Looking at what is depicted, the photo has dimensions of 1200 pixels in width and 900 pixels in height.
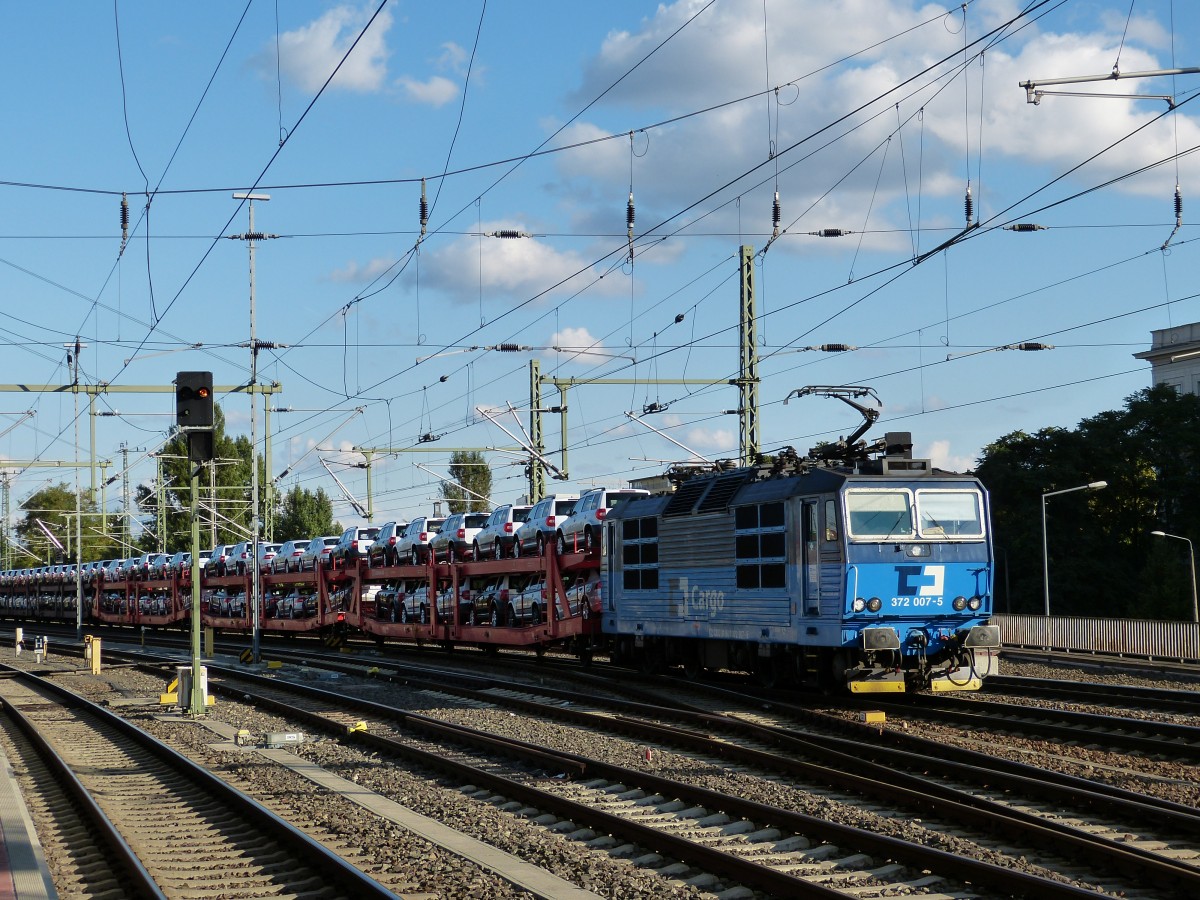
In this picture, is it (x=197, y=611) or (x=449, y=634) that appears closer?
(x=197, y=611)

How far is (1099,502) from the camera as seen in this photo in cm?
7231

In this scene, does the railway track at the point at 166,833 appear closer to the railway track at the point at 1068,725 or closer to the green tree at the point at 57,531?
the railway track at the point at 1068,725

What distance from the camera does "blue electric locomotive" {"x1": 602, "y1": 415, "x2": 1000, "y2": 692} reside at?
20.7 meters

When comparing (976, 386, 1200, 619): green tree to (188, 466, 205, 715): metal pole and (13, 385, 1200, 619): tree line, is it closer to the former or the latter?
(13, 385, 1200, 619): tree line

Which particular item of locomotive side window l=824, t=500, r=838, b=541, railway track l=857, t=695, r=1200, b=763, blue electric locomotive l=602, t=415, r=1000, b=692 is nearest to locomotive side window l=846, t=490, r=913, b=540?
blue electric locomotive l=602, t=415, r=1000, b=692

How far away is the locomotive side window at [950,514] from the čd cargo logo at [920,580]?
50 centimetres

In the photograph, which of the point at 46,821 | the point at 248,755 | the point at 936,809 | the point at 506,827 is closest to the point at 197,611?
the point at 248,755

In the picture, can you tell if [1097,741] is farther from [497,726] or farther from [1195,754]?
[497,726]

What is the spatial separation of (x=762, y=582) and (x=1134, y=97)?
8702mm

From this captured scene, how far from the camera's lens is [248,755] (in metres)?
18.4

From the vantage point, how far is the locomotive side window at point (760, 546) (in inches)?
869

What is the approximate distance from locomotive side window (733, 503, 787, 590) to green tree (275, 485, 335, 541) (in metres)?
97.3

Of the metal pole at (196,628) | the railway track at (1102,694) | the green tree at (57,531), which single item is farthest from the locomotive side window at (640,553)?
the green tree at (57,531)

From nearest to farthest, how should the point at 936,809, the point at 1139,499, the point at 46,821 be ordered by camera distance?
1. the point at 936,809
2. the point at 46,821
3. the point at 1139,499
